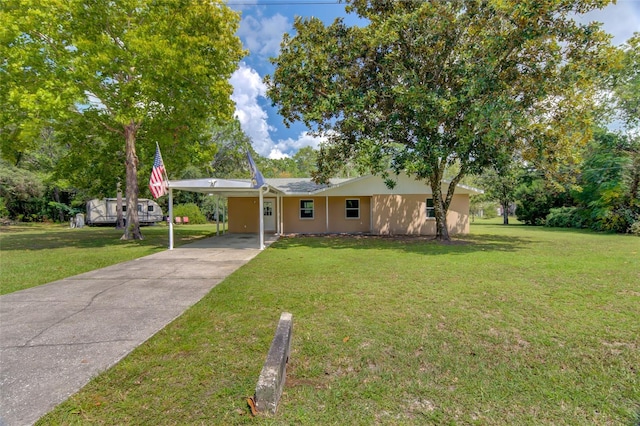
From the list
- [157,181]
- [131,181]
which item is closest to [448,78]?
[157,181]

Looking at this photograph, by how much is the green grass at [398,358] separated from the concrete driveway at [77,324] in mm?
259

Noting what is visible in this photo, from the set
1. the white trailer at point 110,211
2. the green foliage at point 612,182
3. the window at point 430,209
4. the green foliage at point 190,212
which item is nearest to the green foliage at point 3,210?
the white trailer at point 110,211

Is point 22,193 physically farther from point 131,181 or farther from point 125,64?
point 125,64

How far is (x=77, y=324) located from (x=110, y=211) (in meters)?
29.1

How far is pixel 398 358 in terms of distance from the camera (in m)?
3.17

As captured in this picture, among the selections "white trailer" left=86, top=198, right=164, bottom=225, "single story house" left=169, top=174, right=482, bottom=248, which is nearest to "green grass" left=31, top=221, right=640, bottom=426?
"single story house" left=169, top=174, right=482, bottom=248

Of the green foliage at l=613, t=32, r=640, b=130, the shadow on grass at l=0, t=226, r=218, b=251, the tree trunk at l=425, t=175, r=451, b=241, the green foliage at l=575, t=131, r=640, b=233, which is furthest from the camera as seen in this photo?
the green foliage at l=613, t=32, r=640, b=130

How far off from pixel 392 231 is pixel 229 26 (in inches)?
526

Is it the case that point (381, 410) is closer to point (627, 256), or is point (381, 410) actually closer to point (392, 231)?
point (627, 256)

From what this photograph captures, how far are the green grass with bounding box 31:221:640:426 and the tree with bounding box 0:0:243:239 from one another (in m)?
10.5

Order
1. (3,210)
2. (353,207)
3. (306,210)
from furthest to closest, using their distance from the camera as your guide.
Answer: (3,210)
(306,210)
(353,207)

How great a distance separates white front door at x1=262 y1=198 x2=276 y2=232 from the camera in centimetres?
1864

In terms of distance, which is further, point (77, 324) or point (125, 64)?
point (125, 64)

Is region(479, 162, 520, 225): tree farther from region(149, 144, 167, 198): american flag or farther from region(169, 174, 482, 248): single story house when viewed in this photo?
region(149, 144, 167, 198): american flag
